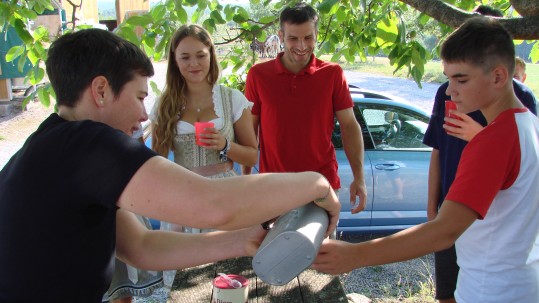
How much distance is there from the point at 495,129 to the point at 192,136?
5.71ft

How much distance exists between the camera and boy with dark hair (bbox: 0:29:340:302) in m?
1.12

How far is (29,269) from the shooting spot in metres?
1.20

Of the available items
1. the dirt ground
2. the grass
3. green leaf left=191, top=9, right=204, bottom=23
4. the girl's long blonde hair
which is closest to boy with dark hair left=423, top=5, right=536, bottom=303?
the girl's long blonde hair

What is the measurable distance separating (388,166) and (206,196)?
4.15m

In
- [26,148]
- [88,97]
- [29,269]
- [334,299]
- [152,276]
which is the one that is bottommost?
[152,276]

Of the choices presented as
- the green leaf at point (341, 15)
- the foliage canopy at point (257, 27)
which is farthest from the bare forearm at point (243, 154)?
the green leaf at point (341, 15)

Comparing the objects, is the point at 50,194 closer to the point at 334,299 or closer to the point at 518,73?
the point at 334,299

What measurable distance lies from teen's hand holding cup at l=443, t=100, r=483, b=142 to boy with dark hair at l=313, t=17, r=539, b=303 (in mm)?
317

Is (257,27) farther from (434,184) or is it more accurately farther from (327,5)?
(434,184)

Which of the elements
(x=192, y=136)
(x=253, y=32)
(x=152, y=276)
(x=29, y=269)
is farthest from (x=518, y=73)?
(x=29, y=269)

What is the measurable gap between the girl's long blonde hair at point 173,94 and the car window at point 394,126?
260cm

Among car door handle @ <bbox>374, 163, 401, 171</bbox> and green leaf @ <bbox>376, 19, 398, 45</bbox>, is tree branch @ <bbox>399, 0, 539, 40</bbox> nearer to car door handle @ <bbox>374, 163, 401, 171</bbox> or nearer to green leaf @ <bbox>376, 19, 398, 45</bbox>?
green leaf @ <bbox>376, 19, 398, 45</bbox>

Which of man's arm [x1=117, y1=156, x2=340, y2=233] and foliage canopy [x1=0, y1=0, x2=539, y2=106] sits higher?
foliage canopy [x1=0, y1=0, x2=539, y2=106]

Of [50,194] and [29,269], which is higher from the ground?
[50,194]
